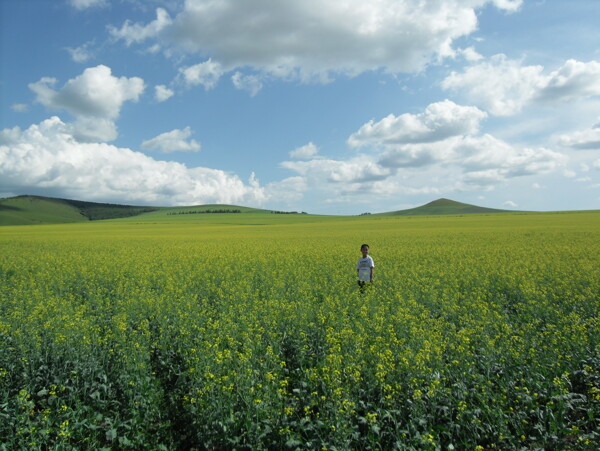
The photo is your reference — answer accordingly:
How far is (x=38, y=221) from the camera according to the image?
188375mm

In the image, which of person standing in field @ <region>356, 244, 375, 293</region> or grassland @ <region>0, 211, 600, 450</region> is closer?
grassland @ <region>0, 211, 600, 450</region>

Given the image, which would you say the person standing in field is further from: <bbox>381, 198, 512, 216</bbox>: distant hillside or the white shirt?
<bbox>381, 198, 512, 216</bbox>: distant hillside

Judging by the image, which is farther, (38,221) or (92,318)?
(38,221)

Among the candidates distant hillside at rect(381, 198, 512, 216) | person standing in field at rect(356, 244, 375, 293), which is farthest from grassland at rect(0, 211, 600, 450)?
distant hillside at rect(381, 198, 512, 216)

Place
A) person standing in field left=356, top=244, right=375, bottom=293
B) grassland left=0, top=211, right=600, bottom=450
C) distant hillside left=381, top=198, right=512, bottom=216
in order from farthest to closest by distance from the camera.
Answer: distant hillside left=381, top=198, right=512, bottom=216
person standing in field left=356, top=244, right=375, bottom=293
grassland left=0, top=211, right=600, bottom=450

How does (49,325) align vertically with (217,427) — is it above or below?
above

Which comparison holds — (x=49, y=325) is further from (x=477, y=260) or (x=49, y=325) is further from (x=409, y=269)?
(x=477, y=260)

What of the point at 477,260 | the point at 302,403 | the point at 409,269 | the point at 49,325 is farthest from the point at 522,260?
the point at 49,325

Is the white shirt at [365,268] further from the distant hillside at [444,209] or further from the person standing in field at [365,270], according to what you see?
the distant hillside at [444,209]

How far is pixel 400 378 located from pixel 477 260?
16042mm

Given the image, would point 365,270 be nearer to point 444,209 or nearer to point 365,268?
point 365,268

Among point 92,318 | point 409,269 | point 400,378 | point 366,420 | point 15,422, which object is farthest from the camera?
point 409,269

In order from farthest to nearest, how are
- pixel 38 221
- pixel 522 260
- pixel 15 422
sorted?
pixel 38 221 < pixel 522 260 < pixel 15 422

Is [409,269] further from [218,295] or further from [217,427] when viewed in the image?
[217,427]
